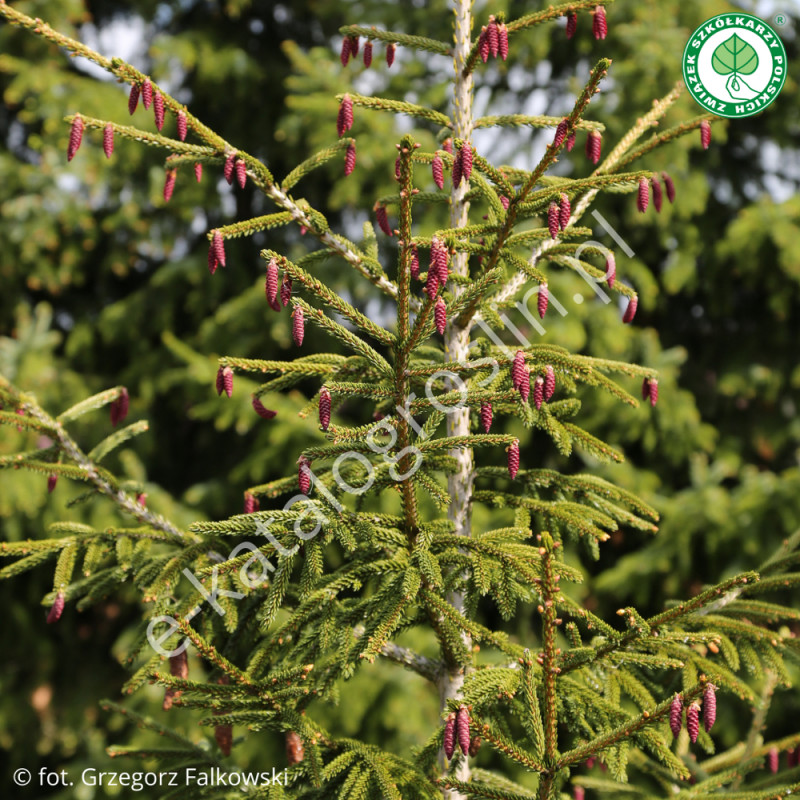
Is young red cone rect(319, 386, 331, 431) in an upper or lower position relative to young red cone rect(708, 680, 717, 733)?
upper

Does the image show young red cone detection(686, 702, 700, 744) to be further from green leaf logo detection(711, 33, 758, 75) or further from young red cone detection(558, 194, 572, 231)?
green leaf logo detection(711, 33, 758, 75)

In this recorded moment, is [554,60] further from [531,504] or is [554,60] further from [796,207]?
[531,504]

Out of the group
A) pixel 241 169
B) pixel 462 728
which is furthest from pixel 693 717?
pixel 241 169

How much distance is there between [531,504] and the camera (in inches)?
89.6

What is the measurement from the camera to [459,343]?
2479 mm

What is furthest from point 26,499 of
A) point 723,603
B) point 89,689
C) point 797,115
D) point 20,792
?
point 797,115

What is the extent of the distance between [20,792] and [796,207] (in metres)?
7.81

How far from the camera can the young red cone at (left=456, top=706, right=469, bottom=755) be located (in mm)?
1609

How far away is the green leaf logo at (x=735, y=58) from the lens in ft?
10.6

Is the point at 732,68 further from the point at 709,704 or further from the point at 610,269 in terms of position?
the point at 709,704

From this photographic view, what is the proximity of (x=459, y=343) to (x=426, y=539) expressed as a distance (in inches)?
27.9

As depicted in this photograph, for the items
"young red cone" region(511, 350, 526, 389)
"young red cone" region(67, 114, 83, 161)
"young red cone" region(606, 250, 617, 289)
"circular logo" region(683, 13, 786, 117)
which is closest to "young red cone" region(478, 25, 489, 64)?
"young red cone" region(606, 250, 617, 289)

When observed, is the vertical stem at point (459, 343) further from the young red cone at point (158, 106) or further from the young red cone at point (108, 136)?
the young red cone at point (108, 136)

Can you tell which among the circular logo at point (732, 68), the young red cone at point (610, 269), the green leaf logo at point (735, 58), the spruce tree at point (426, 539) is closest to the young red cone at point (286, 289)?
the spruce tree at point (426, 539)
